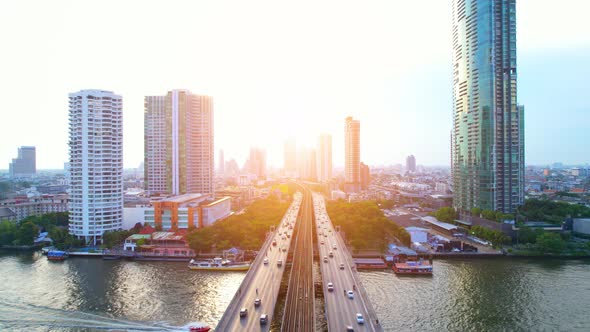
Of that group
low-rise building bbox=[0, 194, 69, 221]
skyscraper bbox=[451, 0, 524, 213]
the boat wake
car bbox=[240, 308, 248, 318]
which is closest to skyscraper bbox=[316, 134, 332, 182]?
skyscraper bbox=[451, 0, 524, 213]

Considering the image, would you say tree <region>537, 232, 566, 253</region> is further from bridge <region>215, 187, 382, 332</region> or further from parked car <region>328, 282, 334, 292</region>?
parked car <region>328, 282, 334, 292</region>

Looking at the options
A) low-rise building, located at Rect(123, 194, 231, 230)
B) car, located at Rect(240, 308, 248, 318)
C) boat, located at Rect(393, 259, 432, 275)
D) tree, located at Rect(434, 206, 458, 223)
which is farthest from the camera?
tree, located at Rect(434, 206, 458, 223)

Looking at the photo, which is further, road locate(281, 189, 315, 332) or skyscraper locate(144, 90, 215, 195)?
skyscraper locate(144, 90, 215, 195)

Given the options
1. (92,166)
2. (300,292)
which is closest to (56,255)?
(92,166)

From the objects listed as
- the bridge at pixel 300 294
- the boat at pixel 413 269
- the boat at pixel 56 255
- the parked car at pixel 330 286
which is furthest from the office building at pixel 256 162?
the parked car at pixel 330 286

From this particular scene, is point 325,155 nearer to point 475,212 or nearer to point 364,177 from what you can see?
point 364,177

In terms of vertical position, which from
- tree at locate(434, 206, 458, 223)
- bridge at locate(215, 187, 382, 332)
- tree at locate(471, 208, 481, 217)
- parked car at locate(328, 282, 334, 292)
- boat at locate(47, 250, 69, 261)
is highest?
tree at locate(471, 208, 481, 217)
